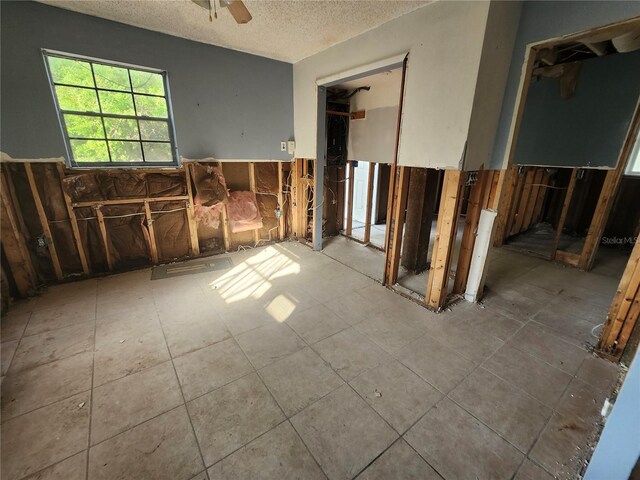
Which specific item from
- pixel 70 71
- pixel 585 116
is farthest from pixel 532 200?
pixel 70 71

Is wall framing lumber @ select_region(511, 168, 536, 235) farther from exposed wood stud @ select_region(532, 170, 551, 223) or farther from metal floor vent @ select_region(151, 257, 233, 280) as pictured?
metal floor vent @ select_region(151, 257, 233, 280)

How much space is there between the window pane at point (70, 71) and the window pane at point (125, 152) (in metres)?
0.66

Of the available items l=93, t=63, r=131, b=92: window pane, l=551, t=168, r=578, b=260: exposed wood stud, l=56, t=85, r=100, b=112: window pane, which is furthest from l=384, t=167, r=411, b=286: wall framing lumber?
l=56, t=85, r=100, b=112: window pane

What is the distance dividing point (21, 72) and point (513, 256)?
6.76 meters

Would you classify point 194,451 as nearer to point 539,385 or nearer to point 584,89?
point 539,385

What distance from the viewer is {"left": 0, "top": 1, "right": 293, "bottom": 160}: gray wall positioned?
104 inches

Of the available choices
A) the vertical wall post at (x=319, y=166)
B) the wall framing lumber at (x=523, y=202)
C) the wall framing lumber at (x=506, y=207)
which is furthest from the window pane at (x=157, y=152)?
the wall framing lumber at (x=523, y=202)

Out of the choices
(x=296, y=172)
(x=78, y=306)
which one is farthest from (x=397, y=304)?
(x=78, y=306)

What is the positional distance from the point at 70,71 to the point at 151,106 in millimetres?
779

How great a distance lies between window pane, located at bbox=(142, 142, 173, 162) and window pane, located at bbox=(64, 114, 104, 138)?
466mm

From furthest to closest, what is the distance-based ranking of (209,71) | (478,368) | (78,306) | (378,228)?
(378,228)
(209,71)
(78,306)
(478,368)

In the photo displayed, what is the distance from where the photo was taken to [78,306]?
283cm

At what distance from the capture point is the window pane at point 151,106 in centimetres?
333

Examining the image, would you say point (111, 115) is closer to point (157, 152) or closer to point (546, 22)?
point (157, 152)
